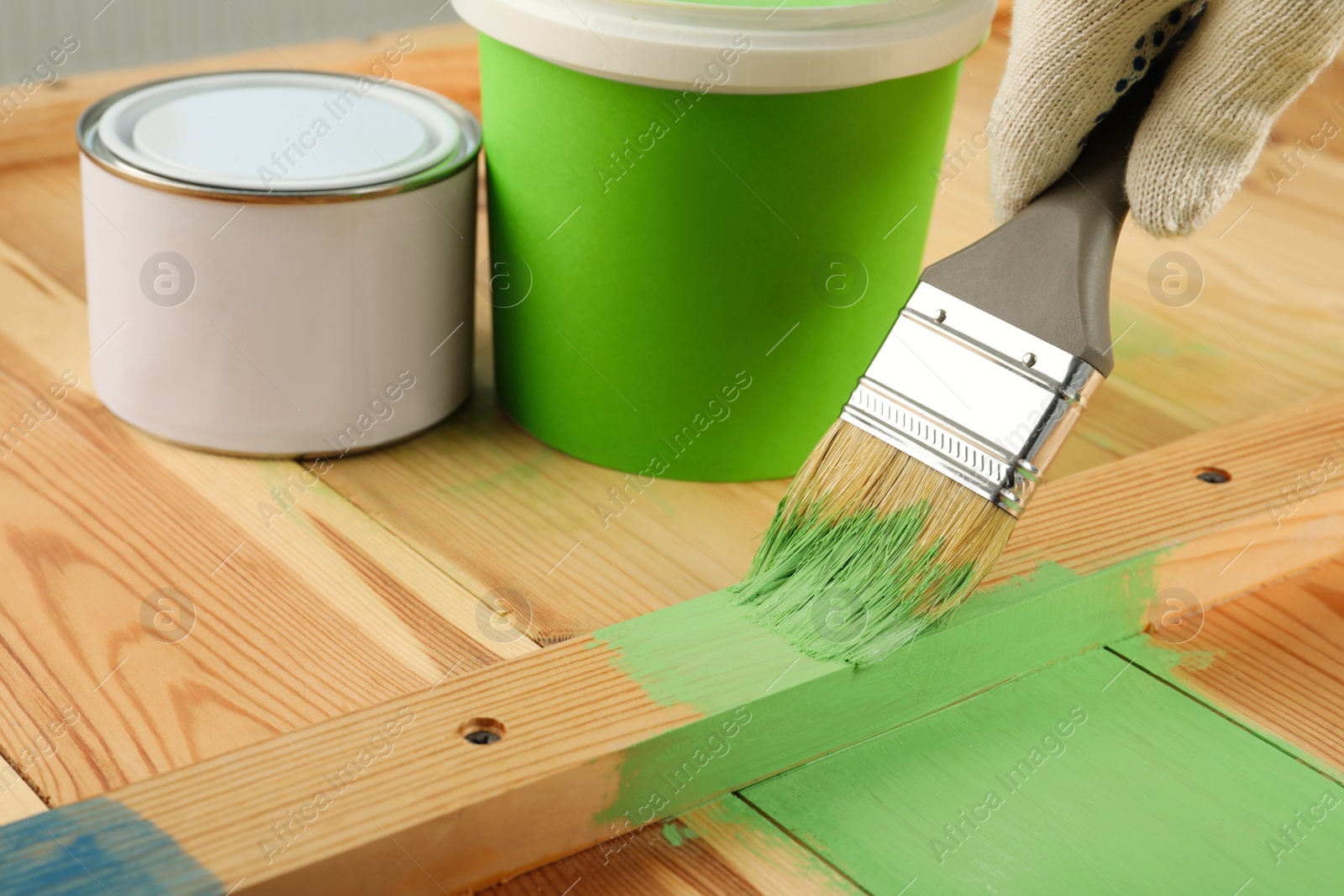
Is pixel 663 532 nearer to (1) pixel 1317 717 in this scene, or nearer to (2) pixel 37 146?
(1) pixel 1317 717

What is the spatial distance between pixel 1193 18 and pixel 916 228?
186 mm

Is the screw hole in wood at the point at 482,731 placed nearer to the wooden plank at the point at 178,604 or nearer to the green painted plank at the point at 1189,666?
the wooden plank at the point at 178,604

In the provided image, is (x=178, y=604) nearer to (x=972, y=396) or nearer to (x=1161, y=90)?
(x=972, y=396)

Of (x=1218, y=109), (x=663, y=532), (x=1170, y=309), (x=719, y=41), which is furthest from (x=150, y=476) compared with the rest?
(x=1170, y=309)

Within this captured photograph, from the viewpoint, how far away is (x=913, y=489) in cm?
60

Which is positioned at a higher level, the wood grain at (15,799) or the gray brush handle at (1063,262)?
the gray brush handle at (1063,262)

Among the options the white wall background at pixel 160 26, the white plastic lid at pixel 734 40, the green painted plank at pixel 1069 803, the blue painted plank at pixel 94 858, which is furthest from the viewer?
the white wall background at pixel 160 26

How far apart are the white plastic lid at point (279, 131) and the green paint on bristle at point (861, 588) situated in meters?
0.31

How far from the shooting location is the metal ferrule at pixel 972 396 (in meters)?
0.58

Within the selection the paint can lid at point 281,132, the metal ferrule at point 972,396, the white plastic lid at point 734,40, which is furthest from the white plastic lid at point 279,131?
the metal ferrule at point 972,396

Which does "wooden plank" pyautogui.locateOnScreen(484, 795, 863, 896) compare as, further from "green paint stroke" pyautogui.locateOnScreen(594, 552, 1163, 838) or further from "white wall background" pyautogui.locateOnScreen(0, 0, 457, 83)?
"white wall background" pyautogui.locateOnScreen(0, 0, 457, 83)

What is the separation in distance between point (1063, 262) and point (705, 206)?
194 mm

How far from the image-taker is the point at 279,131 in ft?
2.47

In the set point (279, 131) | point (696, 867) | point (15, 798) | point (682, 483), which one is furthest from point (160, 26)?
point (696, 867)
